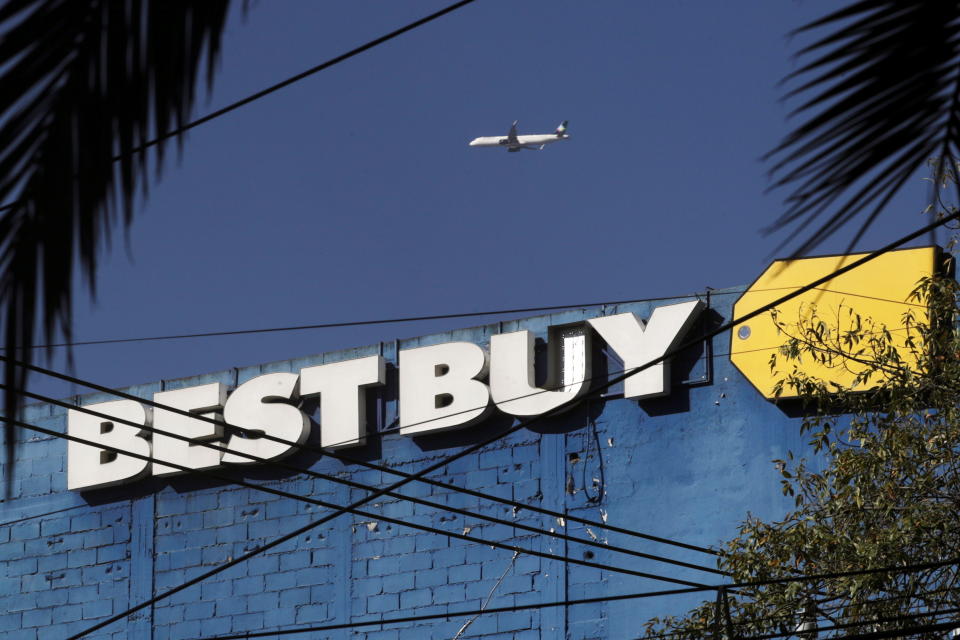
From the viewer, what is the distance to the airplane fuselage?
48.0 meters

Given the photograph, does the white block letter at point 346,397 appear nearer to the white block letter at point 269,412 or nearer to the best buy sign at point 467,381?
the best buy sign at point 467,381

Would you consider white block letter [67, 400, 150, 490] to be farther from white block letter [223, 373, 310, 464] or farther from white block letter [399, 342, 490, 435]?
white block letter [399, 342, 490, 435]

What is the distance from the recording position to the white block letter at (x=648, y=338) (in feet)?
66.8

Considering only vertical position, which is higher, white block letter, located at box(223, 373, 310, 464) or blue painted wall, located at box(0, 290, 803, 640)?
white block letter, located at box(223, 373, 310, 464)

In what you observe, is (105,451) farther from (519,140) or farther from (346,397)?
(519,140)

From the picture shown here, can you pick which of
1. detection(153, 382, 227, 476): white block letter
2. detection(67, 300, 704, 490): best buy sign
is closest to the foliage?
detection(67, 300, 704, 490): best buy sign

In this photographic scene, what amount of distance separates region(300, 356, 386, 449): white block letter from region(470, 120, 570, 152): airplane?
25.3 m

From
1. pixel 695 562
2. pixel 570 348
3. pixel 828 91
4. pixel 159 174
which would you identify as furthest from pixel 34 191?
pixel 570 348

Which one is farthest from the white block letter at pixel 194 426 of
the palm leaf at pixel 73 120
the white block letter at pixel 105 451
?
the palm leaf at pixel 73 120

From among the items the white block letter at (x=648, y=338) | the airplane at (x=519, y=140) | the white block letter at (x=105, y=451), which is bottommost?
the white block letter at (x=105, y=451)

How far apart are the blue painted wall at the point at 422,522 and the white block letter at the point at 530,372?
0.83 ft

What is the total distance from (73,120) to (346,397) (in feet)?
68.6

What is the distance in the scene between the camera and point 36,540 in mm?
23984

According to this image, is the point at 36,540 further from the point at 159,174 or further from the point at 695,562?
the point at 159,174
